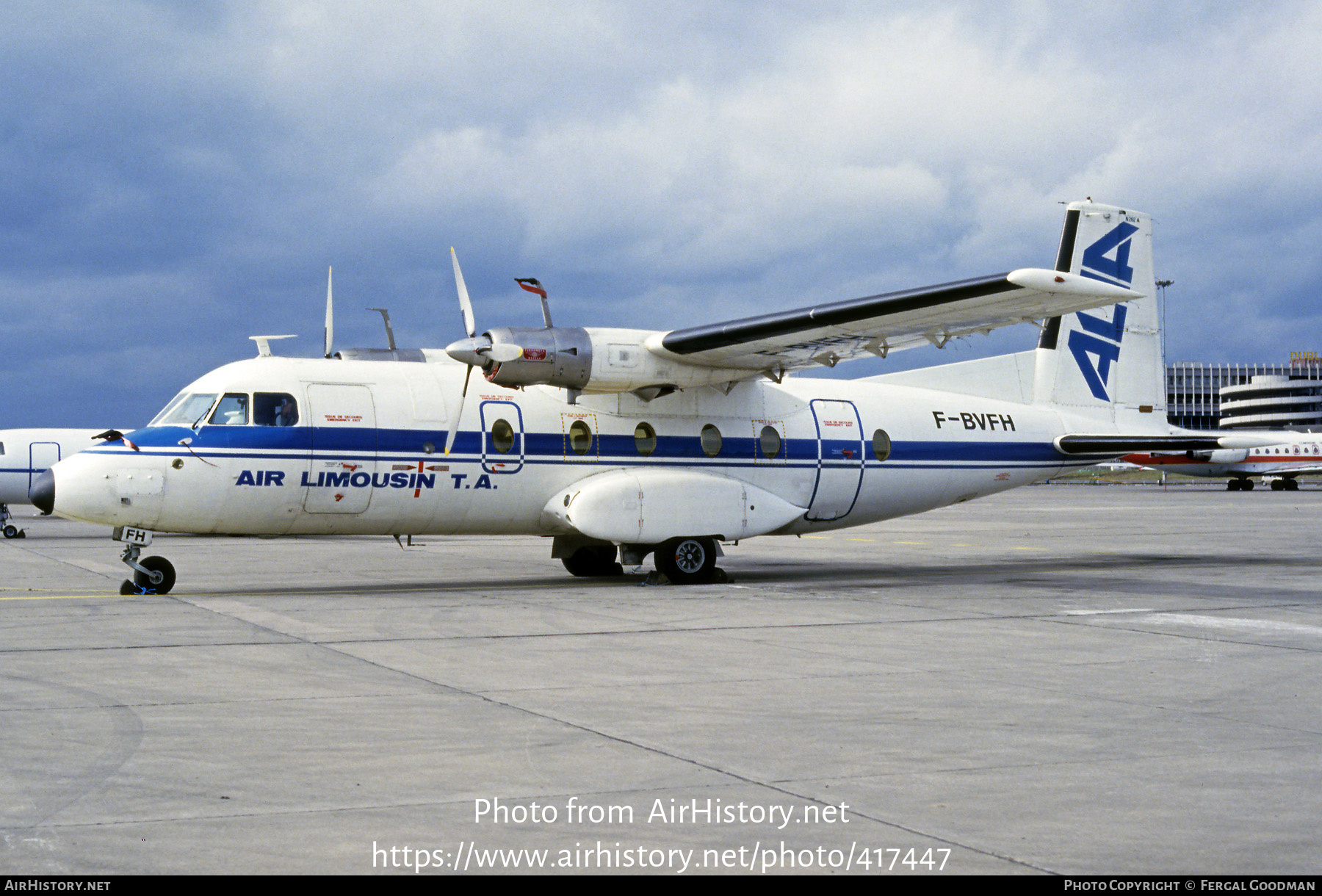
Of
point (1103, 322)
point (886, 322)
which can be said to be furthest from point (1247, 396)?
point (886, 322)

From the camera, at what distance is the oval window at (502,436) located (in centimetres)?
1648

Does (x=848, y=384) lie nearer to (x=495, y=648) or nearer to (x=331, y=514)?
(x=331, y=514)

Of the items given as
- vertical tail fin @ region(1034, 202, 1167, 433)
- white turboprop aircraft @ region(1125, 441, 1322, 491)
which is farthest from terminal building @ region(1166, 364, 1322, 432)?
vertical tail fin @ region(1034, 202, 1167, 433)

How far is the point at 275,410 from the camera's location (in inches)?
608

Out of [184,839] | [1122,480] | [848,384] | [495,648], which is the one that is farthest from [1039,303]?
[1122,480]

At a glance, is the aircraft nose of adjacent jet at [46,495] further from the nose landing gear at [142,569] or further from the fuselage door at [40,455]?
the fuselage door at [40,455]

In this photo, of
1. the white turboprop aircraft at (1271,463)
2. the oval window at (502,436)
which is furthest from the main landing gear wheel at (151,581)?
the white turboprop aircraft at (1271,463)

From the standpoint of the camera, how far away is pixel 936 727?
7.25 meters

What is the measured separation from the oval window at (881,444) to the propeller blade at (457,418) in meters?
6.67

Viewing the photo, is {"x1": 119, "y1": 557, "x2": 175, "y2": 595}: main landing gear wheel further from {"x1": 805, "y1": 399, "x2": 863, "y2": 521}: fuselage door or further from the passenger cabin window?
{"x1": 805, "y1": 399, "x2": 863, "y2": 521}: fuselage door

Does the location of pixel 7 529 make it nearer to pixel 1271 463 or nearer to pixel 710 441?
pixel 710 441

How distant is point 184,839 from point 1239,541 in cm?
2650

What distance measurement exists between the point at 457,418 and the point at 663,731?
982 centimetres

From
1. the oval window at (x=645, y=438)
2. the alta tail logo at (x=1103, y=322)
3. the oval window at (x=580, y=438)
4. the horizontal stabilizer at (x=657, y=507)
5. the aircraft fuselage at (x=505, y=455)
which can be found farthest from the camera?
the alta tail logo at (x=1103, y=322)
